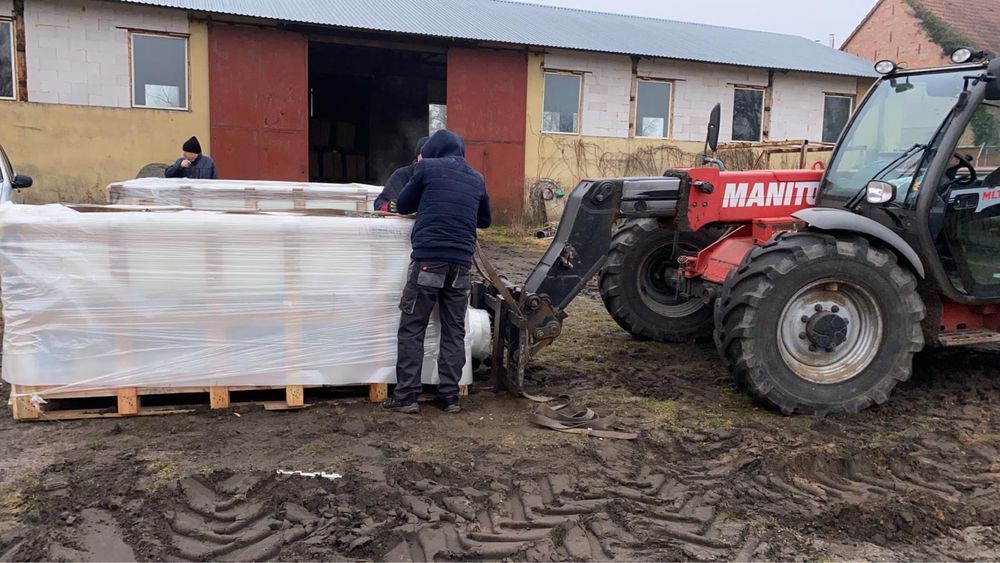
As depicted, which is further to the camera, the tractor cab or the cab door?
the cab door

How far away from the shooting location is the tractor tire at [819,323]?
500 cm

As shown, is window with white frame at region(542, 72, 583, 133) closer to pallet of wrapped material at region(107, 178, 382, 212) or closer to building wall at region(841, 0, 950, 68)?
pallet of wrapped material at region(107, 178, 382, 212)

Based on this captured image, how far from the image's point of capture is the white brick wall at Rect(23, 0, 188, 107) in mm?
13852

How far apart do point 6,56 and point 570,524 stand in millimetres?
14643

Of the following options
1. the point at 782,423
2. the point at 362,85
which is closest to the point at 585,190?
the point at 782,423

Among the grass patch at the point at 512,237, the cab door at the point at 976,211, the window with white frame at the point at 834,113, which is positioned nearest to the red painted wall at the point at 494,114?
the grass patch at the point at 512,237

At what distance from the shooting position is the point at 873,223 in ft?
17.2

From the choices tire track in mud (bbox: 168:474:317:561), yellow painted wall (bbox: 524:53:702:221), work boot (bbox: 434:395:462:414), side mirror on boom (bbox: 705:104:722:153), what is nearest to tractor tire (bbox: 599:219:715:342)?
side mirror on boom (bbox: 705:104:722:153)

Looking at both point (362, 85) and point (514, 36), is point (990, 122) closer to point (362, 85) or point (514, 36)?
point (514, 36)

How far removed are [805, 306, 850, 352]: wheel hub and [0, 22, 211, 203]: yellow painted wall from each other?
1291cm

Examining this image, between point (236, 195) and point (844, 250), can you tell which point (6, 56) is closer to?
point (236, 195)

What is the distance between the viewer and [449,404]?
204 inches

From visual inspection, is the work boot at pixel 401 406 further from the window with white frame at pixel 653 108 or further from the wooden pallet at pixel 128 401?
the window with white frame at pixel 653 108

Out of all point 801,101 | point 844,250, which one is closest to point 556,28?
point 801,101
